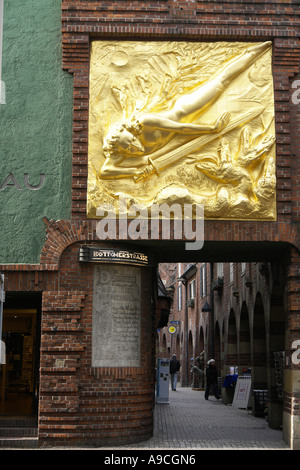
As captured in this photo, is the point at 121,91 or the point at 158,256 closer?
the point at 121,91

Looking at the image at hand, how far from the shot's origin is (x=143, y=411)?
13562 mm

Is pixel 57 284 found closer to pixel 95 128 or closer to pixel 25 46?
pixel 95 128

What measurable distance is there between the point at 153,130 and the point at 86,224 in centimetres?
250

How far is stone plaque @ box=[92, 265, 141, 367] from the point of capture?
1331cm

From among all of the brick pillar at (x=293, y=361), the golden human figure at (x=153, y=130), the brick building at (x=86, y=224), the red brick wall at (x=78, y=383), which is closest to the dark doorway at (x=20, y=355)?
the brick building at (x=86, y=224)

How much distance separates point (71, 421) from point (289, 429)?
4523 millimetres

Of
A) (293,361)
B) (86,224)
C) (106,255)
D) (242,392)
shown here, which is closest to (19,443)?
(106,255)

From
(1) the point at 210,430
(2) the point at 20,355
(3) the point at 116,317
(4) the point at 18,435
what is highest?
(3) the point at 116,317

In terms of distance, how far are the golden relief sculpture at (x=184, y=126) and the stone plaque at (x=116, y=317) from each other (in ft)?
4.92

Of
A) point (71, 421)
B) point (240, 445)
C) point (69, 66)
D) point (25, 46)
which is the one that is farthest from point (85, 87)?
point (240, 445)

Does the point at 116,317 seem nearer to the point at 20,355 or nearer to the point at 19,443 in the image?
the point at 19,443

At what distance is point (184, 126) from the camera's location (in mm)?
13883

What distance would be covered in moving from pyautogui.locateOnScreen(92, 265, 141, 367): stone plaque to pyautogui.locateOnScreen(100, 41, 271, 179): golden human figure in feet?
7.04

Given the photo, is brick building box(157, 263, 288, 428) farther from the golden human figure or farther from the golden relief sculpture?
the golden human figure
